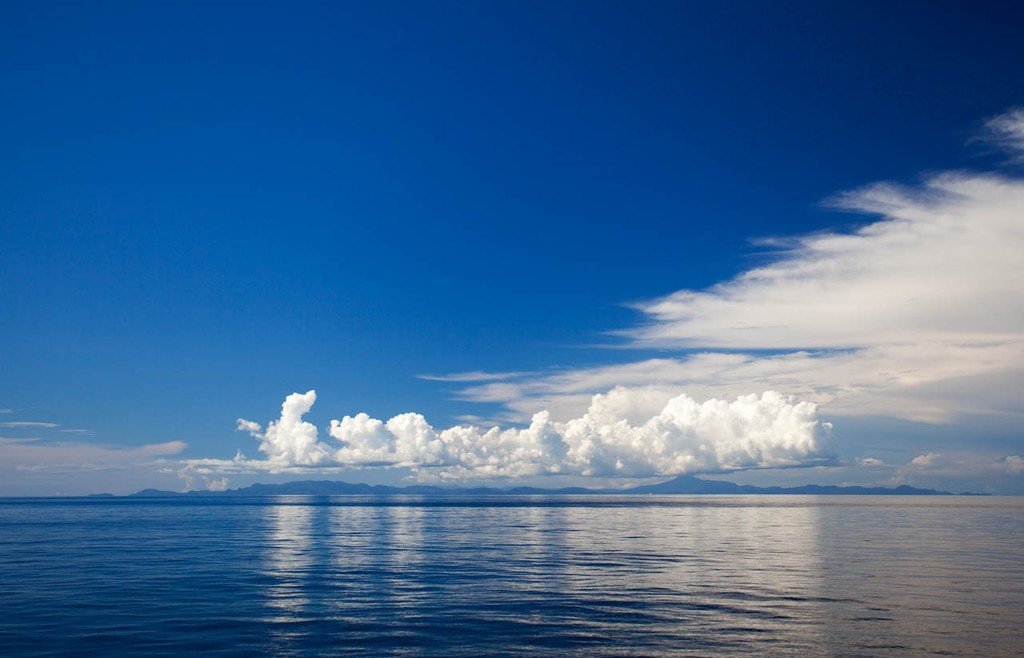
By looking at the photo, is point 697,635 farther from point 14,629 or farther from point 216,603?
point 14,629

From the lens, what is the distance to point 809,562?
A: 237 ft

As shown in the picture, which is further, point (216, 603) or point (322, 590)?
point (322, 590)

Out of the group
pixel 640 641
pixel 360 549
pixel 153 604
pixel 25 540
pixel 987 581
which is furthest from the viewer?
pixel 25 540

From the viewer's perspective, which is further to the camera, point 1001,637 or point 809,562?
point 809,562

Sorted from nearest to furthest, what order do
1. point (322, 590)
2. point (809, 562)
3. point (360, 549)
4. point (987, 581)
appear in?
1. point (322, 590)
2. point (987, 581)
3. point (809, 562)
4. point (360, 549)

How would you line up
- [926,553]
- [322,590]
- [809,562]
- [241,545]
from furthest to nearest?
[241,545], [926,553], [809,562], [322,590]

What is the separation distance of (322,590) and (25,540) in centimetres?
7709

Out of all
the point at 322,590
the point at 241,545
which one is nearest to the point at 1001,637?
the point at 322,590

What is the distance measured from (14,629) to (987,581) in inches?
2704

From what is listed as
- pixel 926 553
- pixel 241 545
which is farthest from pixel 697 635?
pixel 241 545

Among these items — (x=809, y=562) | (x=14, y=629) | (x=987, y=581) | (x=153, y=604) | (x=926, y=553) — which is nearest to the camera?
(x=14, y=629)

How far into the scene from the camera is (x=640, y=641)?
37.3 metres

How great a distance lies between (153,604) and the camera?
49.0 meters

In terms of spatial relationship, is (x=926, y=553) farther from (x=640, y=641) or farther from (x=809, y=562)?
(x=640, y=641)
